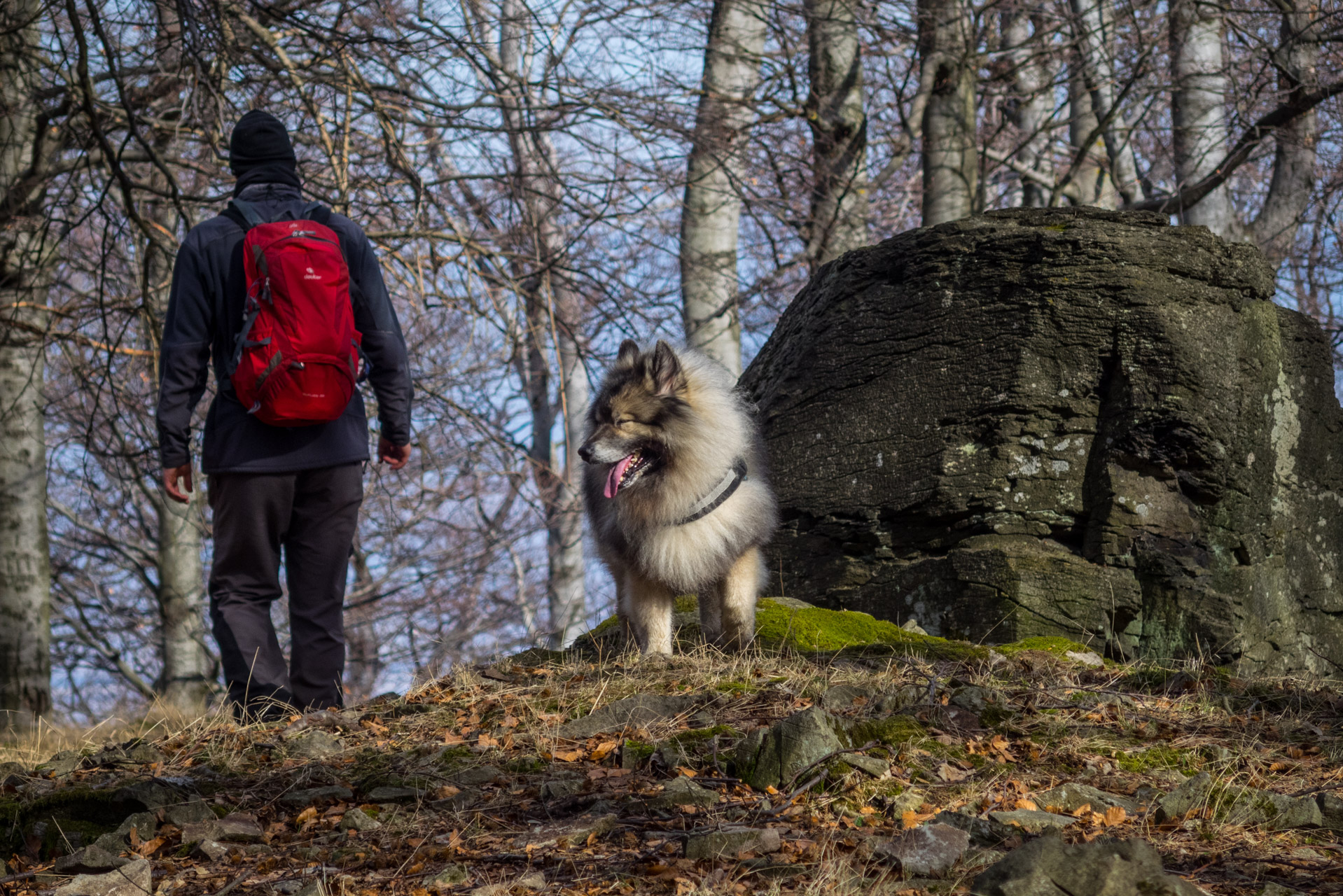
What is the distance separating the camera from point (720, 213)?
11086 mm

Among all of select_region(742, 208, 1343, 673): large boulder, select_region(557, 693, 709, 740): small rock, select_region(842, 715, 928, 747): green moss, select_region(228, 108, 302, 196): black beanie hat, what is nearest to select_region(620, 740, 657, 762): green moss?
select_region(557, 693, 709, 740): small rock

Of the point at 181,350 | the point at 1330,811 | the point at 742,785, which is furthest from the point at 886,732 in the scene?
the point at 181,350

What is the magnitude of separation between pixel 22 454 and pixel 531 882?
779 centimetres

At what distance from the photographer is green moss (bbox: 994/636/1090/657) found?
5.05 meters

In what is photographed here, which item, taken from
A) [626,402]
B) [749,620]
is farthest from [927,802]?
[626,402]

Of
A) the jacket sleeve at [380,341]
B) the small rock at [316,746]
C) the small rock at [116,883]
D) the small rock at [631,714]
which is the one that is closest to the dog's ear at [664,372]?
the jacket sleeve at [380,341]

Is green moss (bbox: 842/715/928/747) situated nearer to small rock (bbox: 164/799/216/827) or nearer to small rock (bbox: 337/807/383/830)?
small rock (bbox: 337/807/383/830)

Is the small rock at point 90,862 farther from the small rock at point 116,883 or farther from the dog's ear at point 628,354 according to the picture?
the dog's ear at point 628,354

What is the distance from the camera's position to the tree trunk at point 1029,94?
1151cm

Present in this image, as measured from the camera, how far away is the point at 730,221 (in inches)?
441

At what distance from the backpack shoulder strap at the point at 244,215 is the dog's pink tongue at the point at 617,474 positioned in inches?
74.4

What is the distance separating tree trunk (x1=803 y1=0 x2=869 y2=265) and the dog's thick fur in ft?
20.0

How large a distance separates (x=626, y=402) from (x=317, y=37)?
11.7 feet

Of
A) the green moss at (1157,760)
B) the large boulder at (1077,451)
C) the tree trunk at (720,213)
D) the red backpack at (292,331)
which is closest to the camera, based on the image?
the green moss at (1157,760)
